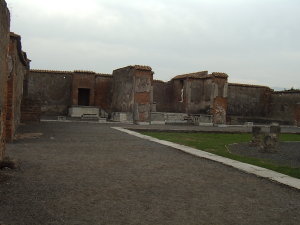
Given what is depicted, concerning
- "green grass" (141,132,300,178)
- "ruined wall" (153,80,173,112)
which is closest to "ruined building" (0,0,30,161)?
"green grass" (141,132,300,178)

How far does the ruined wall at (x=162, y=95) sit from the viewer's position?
25031 millimetres

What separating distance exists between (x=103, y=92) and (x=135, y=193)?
18900 millimetres

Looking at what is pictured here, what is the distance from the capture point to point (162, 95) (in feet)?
82.9

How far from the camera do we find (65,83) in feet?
72.3

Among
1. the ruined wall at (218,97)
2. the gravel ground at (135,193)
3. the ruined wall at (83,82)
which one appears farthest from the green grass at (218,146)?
the ruined wall at (83,82)

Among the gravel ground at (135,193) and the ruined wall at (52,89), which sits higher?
the ruined wall at (52,89)

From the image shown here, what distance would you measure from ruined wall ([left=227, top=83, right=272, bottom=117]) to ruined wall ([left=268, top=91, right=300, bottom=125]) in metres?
0.55

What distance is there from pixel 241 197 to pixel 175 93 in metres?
21.2

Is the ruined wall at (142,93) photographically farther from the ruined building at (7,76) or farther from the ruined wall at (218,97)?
the ruined building at (7,76)

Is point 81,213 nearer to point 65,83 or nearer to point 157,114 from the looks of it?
point 157,114

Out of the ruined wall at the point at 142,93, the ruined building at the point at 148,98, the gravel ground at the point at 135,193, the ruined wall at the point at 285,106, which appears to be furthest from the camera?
the ruined wall at the point at 285,106

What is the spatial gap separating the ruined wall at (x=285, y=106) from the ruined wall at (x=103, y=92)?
41.7 feet

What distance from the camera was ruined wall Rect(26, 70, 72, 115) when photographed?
21531 millimetres

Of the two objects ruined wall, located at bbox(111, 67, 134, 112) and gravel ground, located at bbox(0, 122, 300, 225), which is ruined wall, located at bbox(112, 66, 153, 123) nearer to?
ruined wall, located at bbox(111, 67, 134, 112)
